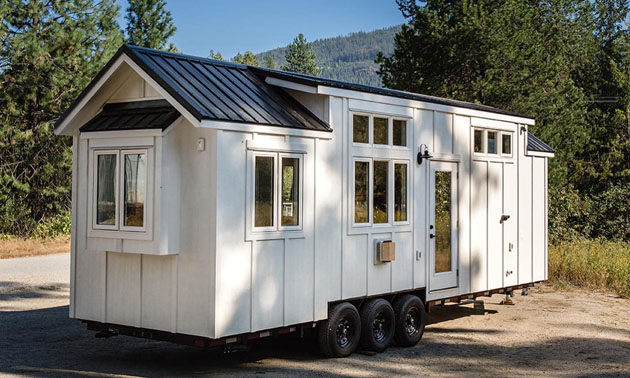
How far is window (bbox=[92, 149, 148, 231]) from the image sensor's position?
28.0 ft

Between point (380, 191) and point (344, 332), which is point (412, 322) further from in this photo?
point (380, 191)

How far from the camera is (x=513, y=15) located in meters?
25.0

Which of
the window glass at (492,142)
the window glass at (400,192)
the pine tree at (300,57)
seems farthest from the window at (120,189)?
the pine tree at (300,57)

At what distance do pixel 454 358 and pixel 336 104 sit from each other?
11.8 feet

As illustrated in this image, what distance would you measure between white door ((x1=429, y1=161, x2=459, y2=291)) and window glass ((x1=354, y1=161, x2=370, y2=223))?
4.75 feet

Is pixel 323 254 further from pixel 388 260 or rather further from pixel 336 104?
pixel 336 104

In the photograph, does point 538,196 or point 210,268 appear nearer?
point 210,268

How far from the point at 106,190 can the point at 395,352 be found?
4374mm

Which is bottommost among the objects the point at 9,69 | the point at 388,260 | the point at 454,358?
the point at 454,358

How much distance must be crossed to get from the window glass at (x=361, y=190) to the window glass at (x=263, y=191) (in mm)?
1636

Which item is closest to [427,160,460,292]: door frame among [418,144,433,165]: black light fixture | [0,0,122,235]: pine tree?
[418,144,433,165]: black light fixture

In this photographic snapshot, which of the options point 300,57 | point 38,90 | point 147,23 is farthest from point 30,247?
point 300,57

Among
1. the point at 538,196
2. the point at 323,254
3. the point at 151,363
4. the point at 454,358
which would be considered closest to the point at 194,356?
the point at 151,363

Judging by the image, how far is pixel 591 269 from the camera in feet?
57.3
